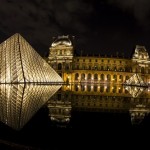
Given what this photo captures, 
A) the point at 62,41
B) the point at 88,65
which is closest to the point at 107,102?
the point at 88,65

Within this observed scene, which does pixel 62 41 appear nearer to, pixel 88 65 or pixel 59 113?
pixel 88 65

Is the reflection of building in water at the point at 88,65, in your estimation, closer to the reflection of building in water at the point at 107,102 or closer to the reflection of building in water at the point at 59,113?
the reflection of building in water at the point at 107,102

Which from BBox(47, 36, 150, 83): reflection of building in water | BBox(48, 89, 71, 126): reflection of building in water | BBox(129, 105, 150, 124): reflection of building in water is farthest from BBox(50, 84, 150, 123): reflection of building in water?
BBox(47, 36, 150, 83): reflection of building in water

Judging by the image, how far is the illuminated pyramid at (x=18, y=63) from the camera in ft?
106

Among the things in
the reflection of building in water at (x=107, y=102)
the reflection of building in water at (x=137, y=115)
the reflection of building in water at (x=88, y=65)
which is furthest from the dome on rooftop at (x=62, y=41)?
the reflection of building in water at (x=137, y=115)

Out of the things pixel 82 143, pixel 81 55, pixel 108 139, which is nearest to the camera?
pixel 82 143

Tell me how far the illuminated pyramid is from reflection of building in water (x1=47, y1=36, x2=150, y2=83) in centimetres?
5451

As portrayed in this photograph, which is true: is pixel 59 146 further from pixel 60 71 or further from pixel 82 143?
pixel 60 71

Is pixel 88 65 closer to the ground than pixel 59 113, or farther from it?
farther from it

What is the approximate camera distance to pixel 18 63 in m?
32.3

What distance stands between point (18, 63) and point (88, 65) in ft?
214

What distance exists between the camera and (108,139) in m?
8.30

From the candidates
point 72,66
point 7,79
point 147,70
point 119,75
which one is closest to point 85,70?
point 72,66

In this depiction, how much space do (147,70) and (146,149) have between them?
96153mm
